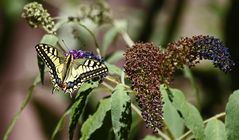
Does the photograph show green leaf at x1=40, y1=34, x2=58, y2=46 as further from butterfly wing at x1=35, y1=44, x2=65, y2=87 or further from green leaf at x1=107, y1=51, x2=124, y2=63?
green leaf at x1=107, y1=51, x2=124, y2=63

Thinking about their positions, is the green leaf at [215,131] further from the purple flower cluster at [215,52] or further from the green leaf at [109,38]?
the green leaf at [109,38]

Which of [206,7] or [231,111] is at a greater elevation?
[206,7]

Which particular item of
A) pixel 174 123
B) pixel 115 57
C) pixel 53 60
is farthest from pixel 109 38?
pixel 53 60

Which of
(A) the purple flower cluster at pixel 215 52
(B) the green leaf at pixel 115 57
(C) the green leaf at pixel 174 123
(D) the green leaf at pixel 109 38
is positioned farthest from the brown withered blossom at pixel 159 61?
(D) the green leaf at pixel 109 38

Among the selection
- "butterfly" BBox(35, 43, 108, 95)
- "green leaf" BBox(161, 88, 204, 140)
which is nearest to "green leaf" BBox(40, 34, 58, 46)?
"butterfly" BBox(35, 43, 108, 95)

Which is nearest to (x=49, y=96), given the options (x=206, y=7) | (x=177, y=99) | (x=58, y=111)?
(x=58, y=111)

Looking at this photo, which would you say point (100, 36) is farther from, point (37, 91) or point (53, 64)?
point (53, 64)
